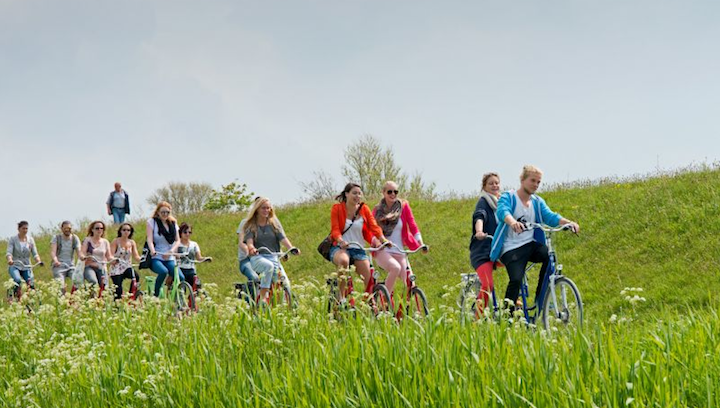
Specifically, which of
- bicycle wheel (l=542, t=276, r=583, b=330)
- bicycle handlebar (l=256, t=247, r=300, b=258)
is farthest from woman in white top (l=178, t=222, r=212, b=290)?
bicycle wheel (l=542, t=276, r=583, b=330)

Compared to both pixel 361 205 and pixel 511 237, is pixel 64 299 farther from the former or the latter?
pixel 511 237

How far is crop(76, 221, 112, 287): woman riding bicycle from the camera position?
50.8 ft

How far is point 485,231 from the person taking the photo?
10414 millimetres

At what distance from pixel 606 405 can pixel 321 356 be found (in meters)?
2.13

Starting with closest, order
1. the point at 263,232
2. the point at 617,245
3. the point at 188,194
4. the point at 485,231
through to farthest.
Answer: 1. the point at 485,231
2. the point at 263,232
3. the point at 617,245
4. the point at 188,194

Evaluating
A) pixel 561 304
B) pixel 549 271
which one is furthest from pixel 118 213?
pixel 561 304

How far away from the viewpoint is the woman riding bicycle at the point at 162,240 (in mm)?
13945

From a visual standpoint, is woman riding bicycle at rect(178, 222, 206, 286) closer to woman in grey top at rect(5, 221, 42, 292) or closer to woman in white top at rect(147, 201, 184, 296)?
woman in white top at rect(147, 201, 184, 296)

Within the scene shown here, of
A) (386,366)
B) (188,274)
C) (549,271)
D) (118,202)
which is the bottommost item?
(386,366)

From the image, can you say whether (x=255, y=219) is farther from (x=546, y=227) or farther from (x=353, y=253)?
→ (x=546, y=227)

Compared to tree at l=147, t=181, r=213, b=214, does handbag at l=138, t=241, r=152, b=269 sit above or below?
below

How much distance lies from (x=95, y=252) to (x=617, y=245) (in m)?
10.2

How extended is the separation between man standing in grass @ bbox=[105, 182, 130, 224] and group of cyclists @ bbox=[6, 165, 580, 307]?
1267 centimetres

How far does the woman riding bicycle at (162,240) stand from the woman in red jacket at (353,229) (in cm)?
426
